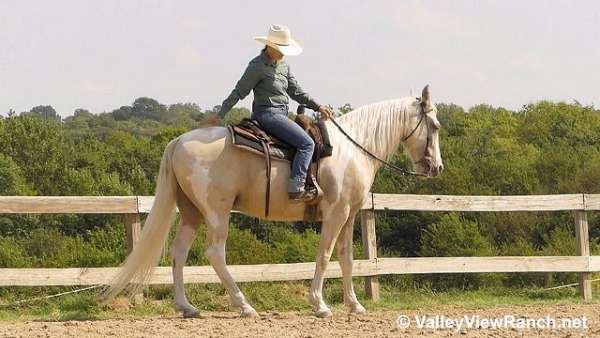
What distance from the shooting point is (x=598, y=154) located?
23422 mm

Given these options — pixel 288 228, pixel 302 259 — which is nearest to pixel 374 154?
pixel 302 259

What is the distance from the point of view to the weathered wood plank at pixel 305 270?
10148mm

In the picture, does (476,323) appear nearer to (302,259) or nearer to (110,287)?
(110,287)

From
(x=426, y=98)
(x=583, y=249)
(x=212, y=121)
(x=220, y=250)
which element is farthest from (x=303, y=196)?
(x=583, y=249)

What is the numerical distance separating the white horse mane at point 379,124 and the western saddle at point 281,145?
501mm

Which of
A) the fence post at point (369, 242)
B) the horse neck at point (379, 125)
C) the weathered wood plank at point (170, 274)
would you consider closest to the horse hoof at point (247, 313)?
the weathered wood plank at point (170, 274)

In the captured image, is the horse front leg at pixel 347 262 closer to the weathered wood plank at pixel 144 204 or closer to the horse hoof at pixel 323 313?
the horse hoof at pixel 323 313

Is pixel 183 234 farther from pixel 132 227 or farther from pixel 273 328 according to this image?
pixel 273 328

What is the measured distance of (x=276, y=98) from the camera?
915 cm

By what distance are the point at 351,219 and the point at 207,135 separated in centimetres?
169

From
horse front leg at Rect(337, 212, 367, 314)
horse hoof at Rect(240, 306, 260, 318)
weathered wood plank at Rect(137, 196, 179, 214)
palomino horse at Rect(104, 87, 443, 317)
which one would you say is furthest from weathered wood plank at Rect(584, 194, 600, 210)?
weathered wood plank at Rect(137, 196, 179, 214)

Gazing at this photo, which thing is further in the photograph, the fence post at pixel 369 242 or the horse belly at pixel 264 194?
the fence post at pixel 369 242

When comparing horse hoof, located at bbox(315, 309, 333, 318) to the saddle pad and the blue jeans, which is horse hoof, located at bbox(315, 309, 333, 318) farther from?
the saddle pad

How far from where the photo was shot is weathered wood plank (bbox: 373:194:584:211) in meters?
11.6
